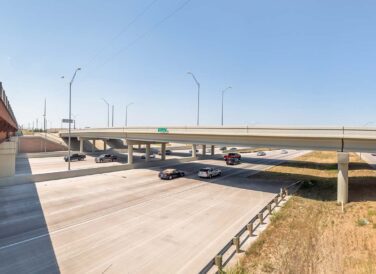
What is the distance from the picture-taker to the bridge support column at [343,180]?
20484 millimetres

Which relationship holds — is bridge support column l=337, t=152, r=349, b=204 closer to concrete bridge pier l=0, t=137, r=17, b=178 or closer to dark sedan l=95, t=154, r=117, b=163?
concrete bridge pier l=0, t=137, r=17, b=178

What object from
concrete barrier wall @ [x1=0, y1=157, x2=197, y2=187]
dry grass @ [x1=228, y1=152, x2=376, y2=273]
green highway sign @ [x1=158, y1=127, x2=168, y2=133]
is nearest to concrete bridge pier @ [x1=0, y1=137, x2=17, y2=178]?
concrete barrier wall @ [x1=0, y1=157, x2=197, y2=187]

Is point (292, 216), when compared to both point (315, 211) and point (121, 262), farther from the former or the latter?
point (121, 262)

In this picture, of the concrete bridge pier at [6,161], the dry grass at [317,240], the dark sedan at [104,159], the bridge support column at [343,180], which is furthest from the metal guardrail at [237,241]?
the dark sedan at [104,159]

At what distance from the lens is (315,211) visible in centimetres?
1839

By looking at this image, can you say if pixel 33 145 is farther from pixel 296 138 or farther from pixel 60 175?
pixel 296 138

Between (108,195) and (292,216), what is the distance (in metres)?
15.8

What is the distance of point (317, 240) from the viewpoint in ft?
44.3

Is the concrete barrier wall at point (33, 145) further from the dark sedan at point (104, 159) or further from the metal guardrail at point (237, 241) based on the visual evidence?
the metal guardrail at point (237, 241)

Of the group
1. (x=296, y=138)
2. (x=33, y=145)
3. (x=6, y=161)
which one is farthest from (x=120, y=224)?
(x=33, y=145)

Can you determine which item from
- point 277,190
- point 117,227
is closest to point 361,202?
point 277,190

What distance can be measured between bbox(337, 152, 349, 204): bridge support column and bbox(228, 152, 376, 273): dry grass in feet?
1.99

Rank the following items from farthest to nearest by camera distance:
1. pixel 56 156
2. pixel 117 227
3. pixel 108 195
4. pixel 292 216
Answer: pixel 56 156 < pixel 108 195 < pixel 292 216 < pixel 117 227

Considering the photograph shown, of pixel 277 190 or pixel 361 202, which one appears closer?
pixel 361 202
